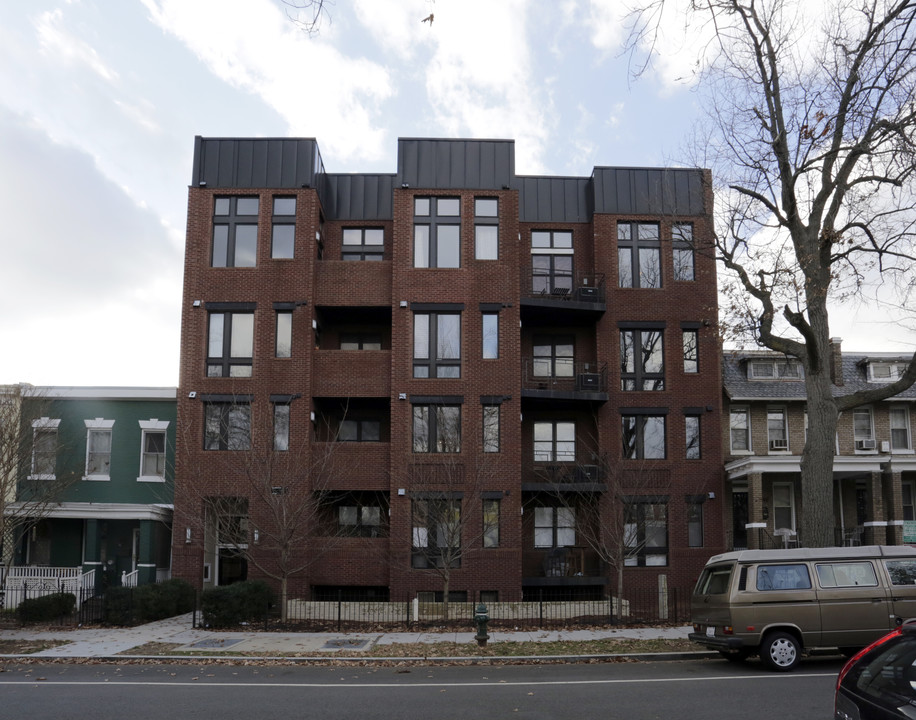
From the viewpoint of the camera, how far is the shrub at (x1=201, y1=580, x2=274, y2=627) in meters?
21.1

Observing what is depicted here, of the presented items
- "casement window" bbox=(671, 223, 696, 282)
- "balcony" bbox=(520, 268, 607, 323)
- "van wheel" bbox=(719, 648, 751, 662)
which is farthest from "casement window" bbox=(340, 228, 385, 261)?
"van wheel" bbox=(719, 648, 751, 662)

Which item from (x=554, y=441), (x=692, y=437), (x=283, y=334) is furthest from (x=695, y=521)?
(x=283, y=334)

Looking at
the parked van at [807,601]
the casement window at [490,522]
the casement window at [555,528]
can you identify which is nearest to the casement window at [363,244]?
the casement window at [490,522]

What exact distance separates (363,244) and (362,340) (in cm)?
345

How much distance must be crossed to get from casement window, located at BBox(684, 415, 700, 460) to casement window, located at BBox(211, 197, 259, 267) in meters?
15.4

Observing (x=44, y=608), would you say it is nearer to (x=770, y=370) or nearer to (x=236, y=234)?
(x=236, y=234)

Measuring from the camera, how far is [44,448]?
95.1 feet

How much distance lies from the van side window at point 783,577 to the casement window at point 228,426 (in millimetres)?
17020

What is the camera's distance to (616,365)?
29.3 metres

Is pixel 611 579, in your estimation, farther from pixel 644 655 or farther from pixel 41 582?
pixel 41 582

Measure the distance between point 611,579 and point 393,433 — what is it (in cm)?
830

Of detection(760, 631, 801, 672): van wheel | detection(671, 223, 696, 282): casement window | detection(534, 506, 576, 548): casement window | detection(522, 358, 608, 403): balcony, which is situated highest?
detection(671, 223, 696, 282): casement window

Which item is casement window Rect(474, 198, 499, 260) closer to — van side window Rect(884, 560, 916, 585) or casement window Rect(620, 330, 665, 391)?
casement window Rect(620, 330, 665, 391)

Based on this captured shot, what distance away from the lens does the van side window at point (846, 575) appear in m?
15.0
